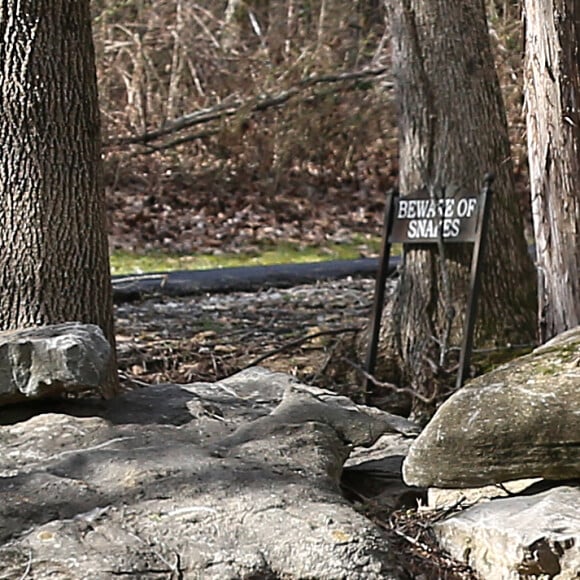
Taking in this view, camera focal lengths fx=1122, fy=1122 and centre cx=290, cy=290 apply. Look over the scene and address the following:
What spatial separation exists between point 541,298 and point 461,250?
44.2 inches

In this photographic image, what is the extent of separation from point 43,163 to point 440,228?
8.56 ft

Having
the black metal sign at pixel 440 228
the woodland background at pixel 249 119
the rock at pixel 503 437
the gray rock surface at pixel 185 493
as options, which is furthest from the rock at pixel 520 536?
the woodland background at pixel 249 119

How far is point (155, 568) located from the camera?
126 inches

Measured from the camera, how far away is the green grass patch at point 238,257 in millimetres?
12844

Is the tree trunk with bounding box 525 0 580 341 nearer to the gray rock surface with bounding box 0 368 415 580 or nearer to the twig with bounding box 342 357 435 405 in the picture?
the twig with bounding box 342 357 435 405

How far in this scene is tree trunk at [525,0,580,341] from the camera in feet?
17.9

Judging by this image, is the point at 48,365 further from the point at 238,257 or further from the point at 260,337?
the point at 238,257

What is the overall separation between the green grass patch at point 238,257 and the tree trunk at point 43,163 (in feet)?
24.6

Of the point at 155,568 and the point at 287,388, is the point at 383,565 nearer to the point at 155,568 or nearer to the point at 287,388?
the point at 155,568

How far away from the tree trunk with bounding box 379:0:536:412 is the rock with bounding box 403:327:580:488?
3.02 m

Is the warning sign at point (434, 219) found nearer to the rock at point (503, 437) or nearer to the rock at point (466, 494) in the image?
the rock at point (466, 494)

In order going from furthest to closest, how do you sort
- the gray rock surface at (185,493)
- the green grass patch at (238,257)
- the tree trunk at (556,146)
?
the green grass patch at (238,257), the tree trunk at (556,146), the gray rock surface at (185,493)

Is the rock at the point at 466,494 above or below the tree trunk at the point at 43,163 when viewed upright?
below

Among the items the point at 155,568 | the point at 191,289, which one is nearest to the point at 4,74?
the point at 155,568
